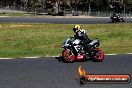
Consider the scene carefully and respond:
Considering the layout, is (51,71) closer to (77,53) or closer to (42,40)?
(77,53)

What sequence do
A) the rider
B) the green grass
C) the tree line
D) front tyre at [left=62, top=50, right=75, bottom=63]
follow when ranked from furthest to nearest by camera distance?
the tree line < the green grass < the rider < front tyre at [left=62, top=50, right=75, bottom=63]

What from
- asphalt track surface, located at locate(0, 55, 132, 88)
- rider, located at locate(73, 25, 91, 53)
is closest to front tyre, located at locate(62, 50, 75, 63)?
asphalt track surface, located at locate(0, 55, 132, 88)

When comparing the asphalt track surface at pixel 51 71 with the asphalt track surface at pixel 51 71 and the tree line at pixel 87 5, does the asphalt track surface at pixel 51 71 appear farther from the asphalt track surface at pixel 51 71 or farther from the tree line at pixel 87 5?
the tree line at pixel 87 5

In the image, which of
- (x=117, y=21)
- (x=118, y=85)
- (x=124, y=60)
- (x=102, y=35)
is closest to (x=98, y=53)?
(x=124, y=60)

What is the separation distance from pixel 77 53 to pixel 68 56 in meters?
0.55

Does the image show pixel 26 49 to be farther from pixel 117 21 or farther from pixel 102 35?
pixel 117 21

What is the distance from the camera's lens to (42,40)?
84.6ft

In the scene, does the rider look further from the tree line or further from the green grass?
the tree line

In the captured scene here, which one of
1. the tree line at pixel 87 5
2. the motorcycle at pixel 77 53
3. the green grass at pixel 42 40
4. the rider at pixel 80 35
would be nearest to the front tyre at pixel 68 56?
the motorcycle at pixel 77 53

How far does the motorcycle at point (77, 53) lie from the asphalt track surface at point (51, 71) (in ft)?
0.91

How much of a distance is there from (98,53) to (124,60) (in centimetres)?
123

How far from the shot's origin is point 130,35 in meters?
28.5

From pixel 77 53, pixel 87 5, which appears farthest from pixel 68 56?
pixel 87 5

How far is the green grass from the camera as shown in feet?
68.7
